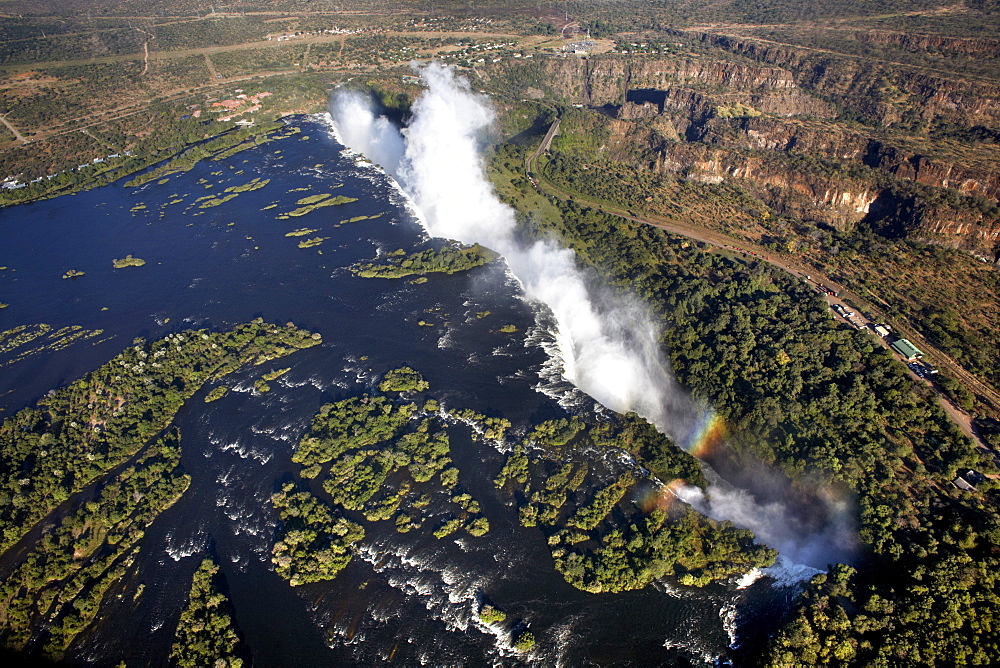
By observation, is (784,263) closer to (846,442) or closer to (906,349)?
(906,349)

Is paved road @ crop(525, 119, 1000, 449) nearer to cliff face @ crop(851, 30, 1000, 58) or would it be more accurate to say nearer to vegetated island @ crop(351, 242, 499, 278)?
vegetated island @ crop(351, 242, 499, 278)

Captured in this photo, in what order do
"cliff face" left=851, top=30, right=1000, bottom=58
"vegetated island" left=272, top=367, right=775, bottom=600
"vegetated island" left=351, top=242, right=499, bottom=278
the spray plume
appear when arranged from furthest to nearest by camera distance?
"cliff face" left=851, top=30, right=1000, bottom=58 → "vegetated island" left=351, top=242, right=499, bottom=278 → the spray plume → "vegetated island" left=272, top=367, right=775, bottom=600

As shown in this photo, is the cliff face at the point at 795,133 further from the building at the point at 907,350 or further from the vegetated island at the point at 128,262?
the vegetated island at the point at 128,262

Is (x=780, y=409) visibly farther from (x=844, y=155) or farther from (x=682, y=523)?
(x=844, y=155)

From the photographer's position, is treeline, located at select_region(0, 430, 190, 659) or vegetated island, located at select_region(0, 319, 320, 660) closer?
treeline, located at select_region(0, 430, 190, 659)

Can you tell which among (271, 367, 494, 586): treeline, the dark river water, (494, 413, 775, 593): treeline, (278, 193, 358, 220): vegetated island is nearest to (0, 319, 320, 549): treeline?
the dark river water

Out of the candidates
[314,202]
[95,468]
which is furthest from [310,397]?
[314,202]

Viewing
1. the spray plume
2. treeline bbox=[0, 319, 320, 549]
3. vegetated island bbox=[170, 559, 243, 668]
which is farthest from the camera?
the spray plume

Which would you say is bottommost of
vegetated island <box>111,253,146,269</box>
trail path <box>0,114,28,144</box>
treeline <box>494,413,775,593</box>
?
treeline <box>494,413,775,593</box>
